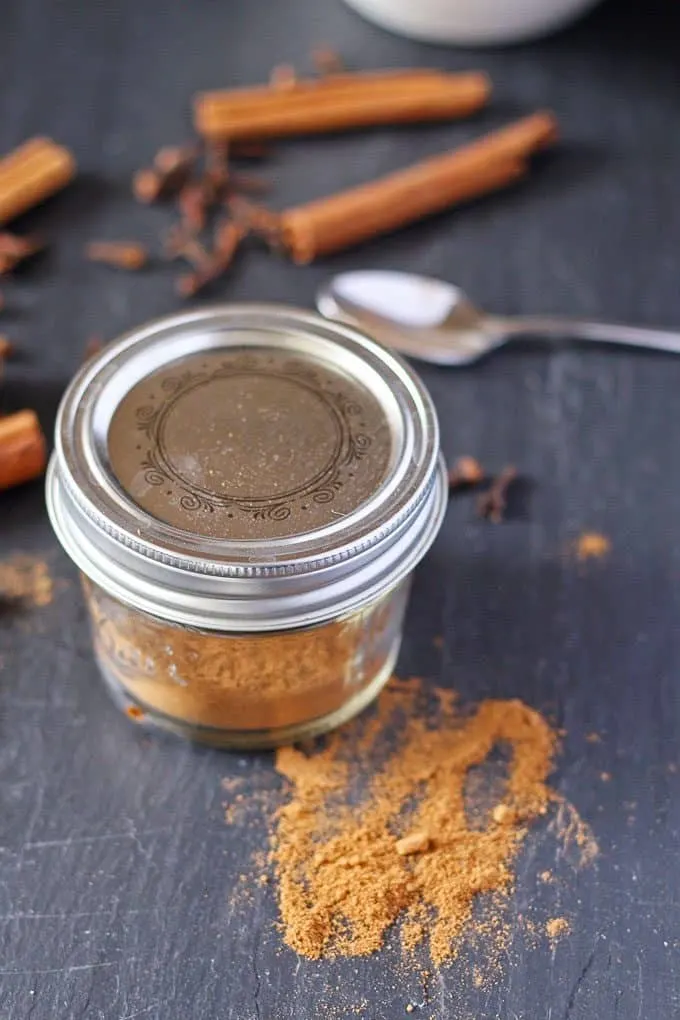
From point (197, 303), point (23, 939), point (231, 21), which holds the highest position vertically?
point (231, 21)

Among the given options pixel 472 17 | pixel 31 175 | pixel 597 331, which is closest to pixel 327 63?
pixel 472 17

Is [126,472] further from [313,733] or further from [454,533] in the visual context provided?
[454,533]

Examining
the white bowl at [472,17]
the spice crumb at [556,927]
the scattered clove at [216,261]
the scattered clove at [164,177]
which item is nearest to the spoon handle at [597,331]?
the scattered clove at [216,261]

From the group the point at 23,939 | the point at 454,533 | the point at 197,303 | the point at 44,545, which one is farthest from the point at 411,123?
the point at 23,939

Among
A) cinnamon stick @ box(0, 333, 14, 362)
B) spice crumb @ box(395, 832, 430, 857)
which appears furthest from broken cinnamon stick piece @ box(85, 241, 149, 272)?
spice crumb @ box(395, 832, 430, 857)

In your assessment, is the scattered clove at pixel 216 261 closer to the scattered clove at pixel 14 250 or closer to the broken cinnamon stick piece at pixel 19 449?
the scattered clove at pixel 14 250

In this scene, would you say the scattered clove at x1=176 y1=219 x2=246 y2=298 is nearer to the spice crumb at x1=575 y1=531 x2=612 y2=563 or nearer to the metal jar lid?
the metal jar lid
